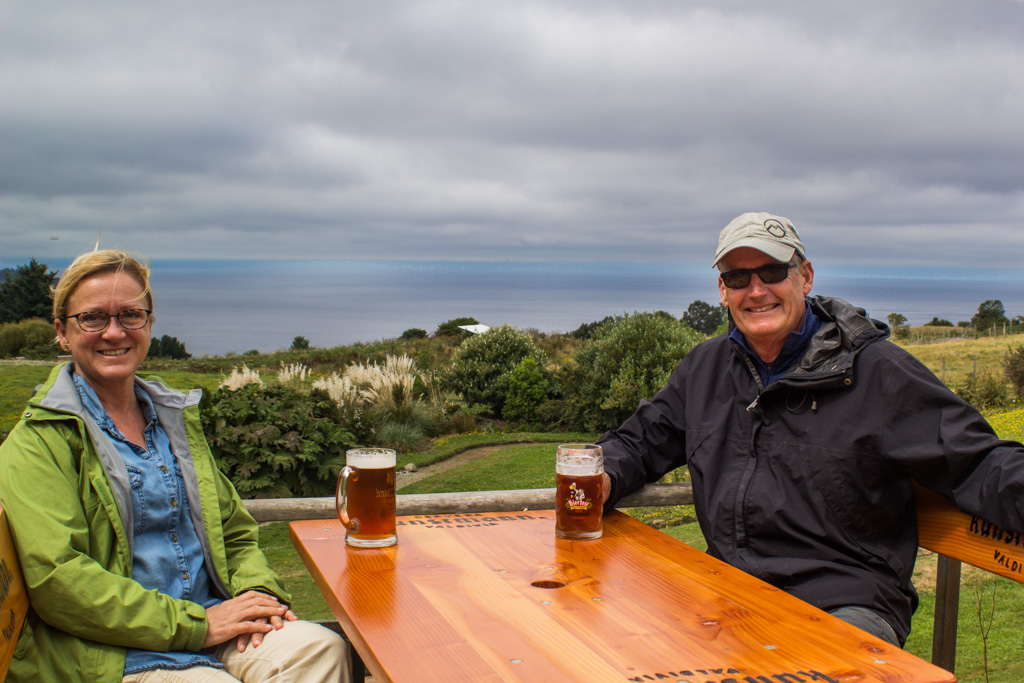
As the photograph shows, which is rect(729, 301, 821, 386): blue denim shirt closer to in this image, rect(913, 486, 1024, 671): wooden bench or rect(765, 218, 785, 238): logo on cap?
rect(765, 218, 785, 238): logo on cap

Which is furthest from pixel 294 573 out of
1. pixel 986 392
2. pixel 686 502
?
pixel 986 392

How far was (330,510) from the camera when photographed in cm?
302

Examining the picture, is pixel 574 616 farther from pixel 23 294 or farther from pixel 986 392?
pixel 23 294

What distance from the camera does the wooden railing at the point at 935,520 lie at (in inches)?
86.2

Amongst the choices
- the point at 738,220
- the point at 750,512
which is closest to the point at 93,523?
the point at 750,512

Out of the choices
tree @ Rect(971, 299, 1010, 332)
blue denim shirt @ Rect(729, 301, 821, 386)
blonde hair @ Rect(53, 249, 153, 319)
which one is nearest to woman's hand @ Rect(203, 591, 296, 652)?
blonde hair @ Rect(53, 249, 153, 319)

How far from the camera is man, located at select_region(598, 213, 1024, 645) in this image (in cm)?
226

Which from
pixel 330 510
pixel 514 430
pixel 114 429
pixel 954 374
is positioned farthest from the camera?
pixel 954 374

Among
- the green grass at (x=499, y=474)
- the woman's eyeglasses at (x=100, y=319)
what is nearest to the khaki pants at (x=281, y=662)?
the woman's eyeglasses at (x=100, y=319)

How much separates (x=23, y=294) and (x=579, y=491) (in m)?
26.5

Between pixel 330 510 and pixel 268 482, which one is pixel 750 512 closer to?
pixel 330 510

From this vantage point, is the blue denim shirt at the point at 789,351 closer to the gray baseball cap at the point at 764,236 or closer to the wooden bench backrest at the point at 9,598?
the gray baseball cap at the point at 764,236

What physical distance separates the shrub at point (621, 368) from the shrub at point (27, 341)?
Answer: 10783mm

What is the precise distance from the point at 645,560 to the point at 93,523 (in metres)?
1.51
